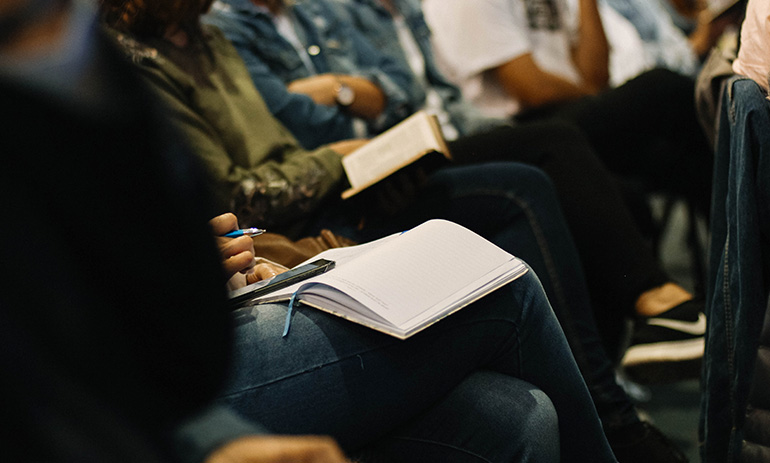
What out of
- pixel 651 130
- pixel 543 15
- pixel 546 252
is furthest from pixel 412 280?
pixel 543 15

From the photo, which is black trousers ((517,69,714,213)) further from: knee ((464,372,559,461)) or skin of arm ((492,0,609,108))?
knee ((464,372,559,461))

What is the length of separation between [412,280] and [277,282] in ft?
0.52

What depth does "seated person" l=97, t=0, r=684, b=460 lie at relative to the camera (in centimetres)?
107

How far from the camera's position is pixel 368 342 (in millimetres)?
712

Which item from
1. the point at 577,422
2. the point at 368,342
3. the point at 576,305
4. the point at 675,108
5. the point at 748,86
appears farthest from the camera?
the point at 675,108

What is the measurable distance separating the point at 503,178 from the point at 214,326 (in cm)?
84

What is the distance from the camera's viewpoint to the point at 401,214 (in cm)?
109

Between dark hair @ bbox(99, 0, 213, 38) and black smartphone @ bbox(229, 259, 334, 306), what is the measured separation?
1.41ft

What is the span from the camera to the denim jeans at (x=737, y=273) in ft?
3.09

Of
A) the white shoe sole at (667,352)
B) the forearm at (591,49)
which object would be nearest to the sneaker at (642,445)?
the white shoe sole at (667,352)

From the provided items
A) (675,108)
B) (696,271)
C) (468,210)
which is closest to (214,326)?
(468,210)

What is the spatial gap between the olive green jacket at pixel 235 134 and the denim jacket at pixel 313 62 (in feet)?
0.32

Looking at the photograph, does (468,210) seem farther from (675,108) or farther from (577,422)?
(675,108)

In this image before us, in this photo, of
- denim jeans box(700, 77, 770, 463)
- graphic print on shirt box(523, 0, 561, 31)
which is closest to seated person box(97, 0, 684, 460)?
denim jeans box(700, 77, 770, 463)
